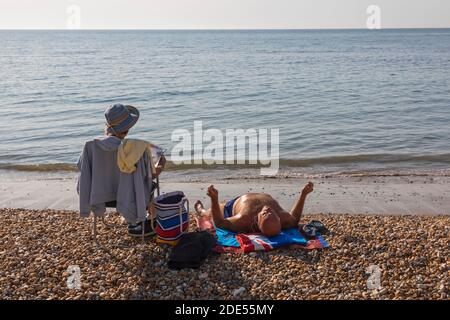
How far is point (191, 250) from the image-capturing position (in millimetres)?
5168

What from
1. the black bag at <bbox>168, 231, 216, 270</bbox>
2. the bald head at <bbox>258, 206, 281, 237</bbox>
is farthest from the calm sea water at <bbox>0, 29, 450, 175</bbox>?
the black bag at <bbox>168, 231, 216, 270</bbox>

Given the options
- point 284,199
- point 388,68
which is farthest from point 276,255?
point 388,68

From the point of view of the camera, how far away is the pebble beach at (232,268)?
4.54 metres

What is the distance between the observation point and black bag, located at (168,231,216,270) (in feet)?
16.6

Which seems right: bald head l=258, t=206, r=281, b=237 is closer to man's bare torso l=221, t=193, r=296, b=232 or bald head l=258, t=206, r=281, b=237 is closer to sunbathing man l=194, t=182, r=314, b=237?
sunbathing man l=194, t=182, r=314, b=237

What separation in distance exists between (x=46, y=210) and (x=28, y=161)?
5650 millimetres

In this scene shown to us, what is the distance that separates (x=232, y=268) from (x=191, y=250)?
17.5 inches

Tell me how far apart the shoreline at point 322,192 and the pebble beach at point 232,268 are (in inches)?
60.2

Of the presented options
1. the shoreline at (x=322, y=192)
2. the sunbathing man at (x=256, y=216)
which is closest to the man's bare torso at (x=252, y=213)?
the sunbathing man at (x=256, y=216)

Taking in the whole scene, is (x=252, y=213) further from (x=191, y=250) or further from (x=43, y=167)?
(x=43, y=167)

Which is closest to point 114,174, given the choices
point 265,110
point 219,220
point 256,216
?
point 219,220

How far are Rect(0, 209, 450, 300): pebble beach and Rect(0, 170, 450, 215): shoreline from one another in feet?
5.02

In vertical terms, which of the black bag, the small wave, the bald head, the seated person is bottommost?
the small wave

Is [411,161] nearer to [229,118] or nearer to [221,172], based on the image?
[221,172]
